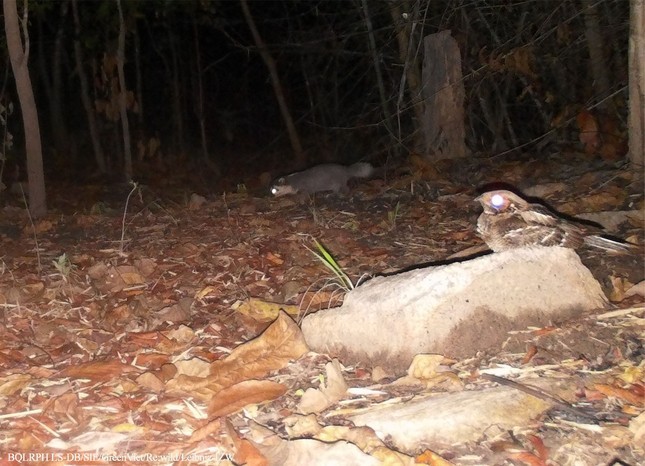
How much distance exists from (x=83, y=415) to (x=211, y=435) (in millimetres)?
702

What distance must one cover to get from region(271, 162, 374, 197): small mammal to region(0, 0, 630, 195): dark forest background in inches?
24.2

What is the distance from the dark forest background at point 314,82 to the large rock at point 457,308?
134 inches

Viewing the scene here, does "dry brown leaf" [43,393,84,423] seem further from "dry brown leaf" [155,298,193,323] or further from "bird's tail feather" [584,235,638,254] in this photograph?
"bird's tail feather" [584,235,638,254]

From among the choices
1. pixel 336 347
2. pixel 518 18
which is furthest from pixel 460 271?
pixel 518 18

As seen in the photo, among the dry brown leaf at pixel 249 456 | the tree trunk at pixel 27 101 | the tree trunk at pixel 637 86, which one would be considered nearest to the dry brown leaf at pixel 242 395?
the dry brown leaf at pixel 249 456

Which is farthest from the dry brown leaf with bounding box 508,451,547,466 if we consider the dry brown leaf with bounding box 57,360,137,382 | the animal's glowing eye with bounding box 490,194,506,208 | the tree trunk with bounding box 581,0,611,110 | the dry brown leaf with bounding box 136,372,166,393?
the tree trunk with bounding box 581,0,611,110

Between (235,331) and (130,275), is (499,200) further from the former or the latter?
(130,275)

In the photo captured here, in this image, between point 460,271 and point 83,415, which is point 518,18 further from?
point 83,415

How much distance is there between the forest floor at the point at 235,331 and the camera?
2.83 meters

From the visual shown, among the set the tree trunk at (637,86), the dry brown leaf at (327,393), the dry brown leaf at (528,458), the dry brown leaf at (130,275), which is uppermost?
the tree trunk at (637,86)

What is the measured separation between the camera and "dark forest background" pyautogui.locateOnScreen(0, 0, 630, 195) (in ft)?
26.5

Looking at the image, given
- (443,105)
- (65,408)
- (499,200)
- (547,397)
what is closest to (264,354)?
(65,408)

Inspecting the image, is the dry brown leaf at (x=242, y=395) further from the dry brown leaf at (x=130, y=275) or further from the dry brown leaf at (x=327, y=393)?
the dry brown leaf at (x=130, y=275)

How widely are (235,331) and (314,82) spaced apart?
13.2 metres
